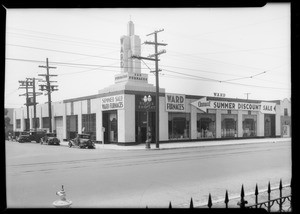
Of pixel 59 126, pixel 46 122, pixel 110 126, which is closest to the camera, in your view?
pixel 46 122

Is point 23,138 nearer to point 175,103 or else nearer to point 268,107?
point 175,103

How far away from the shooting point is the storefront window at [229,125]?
79.9 feet

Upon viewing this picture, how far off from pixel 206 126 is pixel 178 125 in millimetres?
2648

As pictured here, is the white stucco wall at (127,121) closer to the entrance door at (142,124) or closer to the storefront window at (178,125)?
the entrance door at (142,124)

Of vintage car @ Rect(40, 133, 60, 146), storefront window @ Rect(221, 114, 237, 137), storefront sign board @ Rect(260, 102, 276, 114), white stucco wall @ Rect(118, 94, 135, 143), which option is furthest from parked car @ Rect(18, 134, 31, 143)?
storefront sign board @ Rect(260, 102, 276, 114)

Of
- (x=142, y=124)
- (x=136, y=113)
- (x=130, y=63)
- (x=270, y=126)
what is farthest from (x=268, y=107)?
(x=130, y=63)

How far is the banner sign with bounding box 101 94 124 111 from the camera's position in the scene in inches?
896

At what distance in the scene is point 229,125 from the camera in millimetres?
25125

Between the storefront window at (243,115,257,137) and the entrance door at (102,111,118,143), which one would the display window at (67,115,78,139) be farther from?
the storefront window at (243,115,257,137)

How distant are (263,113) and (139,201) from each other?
26267mm

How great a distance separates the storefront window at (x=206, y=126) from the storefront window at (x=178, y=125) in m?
1.07
